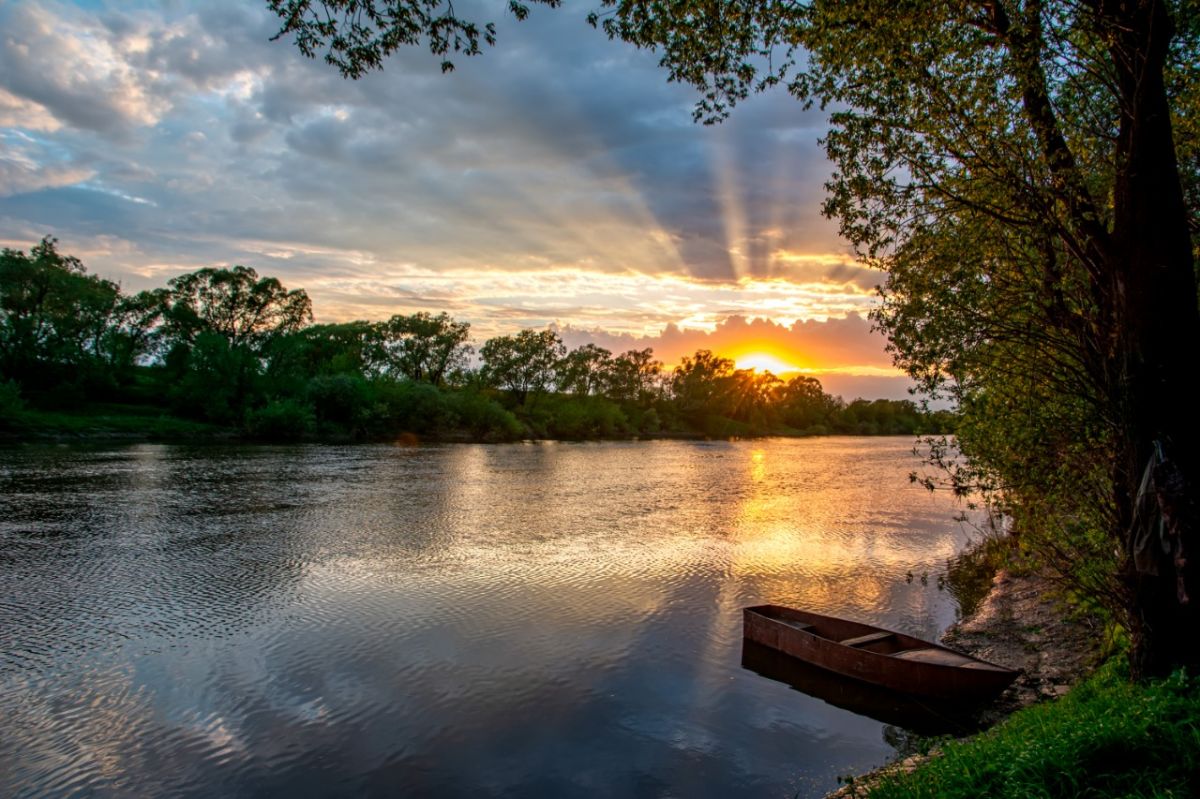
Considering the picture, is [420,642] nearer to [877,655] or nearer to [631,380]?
[877,655]

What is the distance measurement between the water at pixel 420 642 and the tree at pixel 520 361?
293 feet

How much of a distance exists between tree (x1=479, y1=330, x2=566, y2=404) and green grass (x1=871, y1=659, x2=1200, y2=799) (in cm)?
11849

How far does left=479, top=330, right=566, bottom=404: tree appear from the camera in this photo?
12338 cm

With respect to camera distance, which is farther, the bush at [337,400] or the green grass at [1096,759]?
the bush at [337,400]

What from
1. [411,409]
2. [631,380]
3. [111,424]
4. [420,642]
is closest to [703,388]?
[631,380]

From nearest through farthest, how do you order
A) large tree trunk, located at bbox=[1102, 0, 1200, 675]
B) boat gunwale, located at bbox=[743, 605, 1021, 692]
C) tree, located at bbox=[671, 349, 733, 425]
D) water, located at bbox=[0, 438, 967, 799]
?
large tree trunk, located at bbox=[1102, 0, 1200, 675] < water, located at bbox=[0, 438, 967, 799] < boat gunwale, located at bbox=[743, 605, 1021, 692] < tree, located at bbox=[671, 349, 733, 425]

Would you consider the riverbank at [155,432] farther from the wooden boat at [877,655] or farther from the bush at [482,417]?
the wooden boat at [877,655]

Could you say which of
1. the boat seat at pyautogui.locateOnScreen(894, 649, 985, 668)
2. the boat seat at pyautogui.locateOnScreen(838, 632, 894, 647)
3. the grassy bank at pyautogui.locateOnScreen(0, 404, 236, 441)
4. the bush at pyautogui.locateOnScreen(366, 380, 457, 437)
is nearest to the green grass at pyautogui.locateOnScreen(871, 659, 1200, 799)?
the boat seat at pyautogui.locateOnScreen(894, 649, 985, 668)

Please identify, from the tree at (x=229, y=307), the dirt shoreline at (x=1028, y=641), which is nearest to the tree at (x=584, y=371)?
the tree at (x=229, y=307)

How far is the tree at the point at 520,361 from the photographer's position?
123 metres

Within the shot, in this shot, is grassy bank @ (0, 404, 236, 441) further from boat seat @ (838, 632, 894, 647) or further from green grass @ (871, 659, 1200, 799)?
green grass @ (871, 659, 1200, 799)

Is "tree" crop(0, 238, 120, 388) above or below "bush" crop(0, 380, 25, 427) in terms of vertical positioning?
above

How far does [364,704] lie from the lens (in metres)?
11.3

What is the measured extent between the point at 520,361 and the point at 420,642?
110 metres
